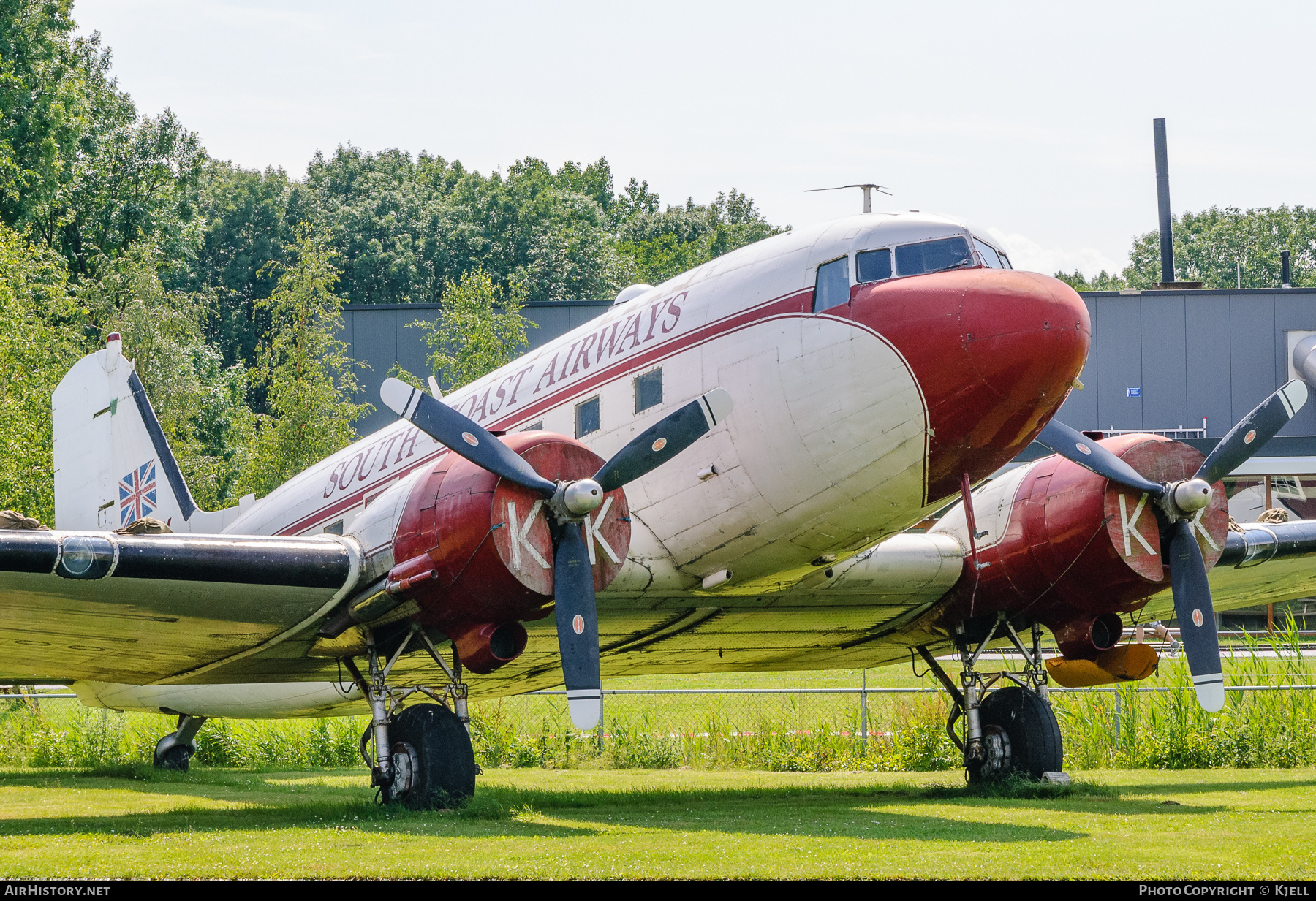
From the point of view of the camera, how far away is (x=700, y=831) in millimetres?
10695

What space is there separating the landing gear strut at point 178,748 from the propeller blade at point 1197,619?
1299 centimetres

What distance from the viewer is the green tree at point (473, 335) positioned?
3247 centimetres

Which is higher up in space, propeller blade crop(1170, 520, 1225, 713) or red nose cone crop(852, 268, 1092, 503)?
red nose cone crop(852, 268, 1092, 503)

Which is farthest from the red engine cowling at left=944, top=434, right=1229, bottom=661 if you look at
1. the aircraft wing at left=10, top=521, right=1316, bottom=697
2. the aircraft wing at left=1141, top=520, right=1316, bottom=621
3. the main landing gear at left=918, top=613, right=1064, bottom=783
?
the aircraft wing at left=1141, top=520, right=1316, bottom=621

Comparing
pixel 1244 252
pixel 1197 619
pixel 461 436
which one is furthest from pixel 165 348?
pixel 1244 252

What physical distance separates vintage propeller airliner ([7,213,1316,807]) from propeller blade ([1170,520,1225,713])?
2cm

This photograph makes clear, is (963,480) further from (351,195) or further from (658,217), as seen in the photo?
(658,217)

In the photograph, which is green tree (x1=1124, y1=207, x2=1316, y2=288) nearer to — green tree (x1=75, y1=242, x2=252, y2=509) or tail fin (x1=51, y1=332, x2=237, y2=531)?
green tree (x1=75, y1=242, x2=252, y2=509)

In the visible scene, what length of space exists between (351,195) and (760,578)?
246ft

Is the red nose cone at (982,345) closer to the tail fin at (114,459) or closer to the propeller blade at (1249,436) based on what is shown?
the propeller blade at (1249,436)

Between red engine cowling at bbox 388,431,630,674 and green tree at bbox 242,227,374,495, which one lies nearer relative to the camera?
red engine cowling at bbox 388,431,630,674

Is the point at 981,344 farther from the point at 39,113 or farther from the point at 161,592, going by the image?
the point at 39,113

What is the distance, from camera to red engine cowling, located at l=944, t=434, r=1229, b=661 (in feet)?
43.5
